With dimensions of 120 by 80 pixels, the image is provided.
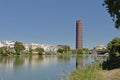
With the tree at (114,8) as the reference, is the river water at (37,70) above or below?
below

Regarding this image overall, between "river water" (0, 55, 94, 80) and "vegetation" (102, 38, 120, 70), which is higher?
"vegetation" (102, 38, 120, 70)

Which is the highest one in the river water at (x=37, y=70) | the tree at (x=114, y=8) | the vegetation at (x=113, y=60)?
the tree at (x=114, y=8)

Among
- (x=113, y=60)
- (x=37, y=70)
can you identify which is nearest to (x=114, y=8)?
(x=113, y=60)

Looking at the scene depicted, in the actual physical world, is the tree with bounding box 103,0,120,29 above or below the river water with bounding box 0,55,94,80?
above

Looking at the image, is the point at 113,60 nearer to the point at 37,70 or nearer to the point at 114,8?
the point at 114,8

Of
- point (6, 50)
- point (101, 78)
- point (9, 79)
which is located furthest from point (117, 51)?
point (6, 50)

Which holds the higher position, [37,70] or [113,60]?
[113,60]

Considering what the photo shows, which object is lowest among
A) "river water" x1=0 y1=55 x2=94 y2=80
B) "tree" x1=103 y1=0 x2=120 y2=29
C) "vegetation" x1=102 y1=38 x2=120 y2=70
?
"river water" x1=0 y1=55 x2=94 y2=80

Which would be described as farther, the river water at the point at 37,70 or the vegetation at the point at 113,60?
the river water at the point at 37,70

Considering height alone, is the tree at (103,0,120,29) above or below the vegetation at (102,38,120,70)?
above

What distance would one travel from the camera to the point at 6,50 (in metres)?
183

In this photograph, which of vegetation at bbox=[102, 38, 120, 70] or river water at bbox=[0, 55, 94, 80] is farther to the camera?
river water at bbox=[0, 55, 94, 80]

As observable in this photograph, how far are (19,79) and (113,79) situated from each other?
17248 millimetres

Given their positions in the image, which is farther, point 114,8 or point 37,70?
point 37,70
